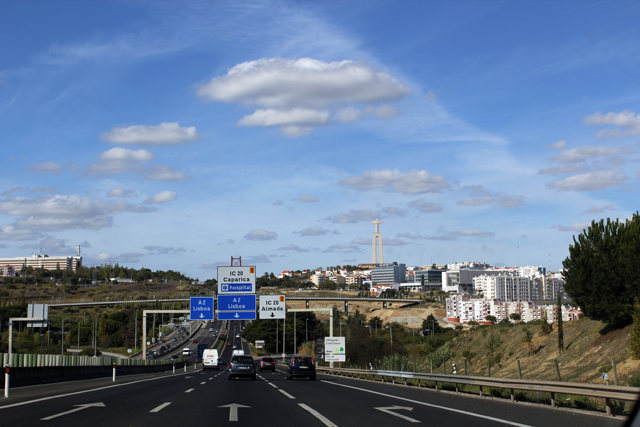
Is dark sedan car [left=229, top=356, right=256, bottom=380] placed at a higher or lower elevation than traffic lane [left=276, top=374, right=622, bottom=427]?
lower

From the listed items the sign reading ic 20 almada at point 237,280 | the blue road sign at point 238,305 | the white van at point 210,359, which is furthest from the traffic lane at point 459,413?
the white van at point 210,359

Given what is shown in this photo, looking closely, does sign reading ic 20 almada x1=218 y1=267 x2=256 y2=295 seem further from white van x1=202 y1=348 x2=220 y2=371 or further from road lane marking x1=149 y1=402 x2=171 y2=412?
road lane marking x1=149 y1=402 x2=171 y2=412

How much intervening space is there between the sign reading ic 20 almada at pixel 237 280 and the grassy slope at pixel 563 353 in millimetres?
21224

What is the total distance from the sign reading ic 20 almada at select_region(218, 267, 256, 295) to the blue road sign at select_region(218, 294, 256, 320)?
0.47 meters

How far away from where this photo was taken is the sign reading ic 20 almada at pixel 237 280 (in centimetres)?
4503

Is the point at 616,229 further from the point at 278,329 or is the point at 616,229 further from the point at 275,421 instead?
the point at 278,329

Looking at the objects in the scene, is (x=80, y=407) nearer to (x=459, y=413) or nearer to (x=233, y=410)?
(x=233, y=410)

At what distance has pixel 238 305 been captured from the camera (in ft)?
148

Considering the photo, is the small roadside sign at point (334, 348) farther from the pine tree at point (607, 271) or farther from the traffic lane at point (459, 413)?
the traffic lane at point (459, 413)

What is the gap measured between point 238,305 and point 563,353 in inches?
990

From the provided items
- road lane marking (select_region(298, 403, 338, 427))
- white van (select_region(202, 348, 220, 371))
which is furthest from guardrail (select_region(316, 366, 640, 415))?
white van (select_region(202, 348, 220, 371))

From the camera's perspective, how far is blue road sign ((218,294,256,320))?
45.0 metres

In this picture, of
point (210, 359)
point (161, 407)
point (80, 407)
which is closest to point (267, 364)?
point (210, 359)

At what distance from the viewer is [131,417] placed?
12188 millimetres
